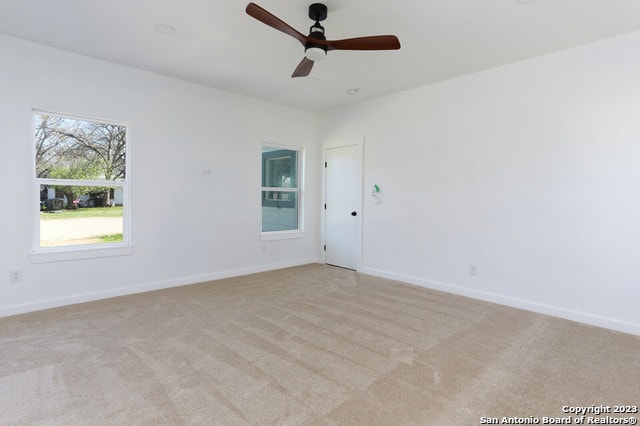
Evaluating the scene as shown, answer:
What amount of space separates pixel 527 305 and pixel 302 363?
2.70 metres

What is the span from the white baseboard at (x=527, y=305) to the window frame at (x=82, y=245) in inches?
141

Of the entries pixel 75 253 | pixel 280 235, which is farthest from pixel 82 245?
Result: pixel 280 235

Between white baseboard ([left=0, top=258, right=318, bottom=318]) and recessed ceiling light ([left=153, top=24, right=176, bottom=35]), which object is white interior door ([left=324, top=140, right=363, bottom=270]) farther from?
recessed ceiling light ([left=153, top=24, right=176, bottom=35])

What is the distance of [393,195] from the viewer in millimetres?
4859

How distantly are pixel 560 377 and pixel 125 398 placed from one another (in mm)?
2828

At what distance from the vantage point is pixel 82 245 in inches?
149

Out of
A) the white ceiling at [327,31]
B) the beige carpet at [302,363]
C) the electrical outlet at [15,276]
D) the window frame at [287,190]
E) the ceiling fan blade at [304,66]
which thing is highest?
the white ceiling at [327,31]

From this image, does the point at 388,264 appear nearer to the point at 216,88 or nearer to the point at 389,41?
the point at 389,41

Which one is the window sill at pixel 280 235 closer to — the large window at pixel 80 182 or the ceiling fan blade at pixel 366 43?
the large window at pixel 80 182

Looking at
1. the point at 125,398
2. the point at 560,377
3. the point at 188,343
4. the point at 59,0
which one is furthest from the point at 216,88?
the point at 560,377

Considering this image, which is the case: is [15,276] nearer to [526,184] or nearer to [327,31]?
[327,31]

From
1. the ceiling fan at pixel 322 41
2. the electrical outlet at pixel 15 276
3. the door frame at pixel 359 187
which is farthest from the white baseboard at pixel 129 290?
the ceiling fan at pixel 322 41

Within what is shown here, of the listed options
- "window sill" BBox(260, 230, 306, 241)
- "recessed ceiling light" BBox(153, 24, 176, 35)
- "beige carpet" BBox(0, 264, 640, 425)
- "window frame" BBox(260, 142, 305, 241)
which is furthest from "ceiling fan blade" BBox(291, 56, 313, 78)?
"window sill" BBox(260, 230, 306, 241)

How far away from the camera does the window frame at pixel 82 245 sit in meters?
3.42
